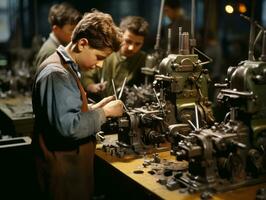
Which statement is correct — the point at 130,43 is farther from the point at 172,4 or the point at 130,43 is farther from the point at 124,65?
the point at 172,4

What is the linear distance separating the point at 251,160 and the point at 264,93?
412 mm

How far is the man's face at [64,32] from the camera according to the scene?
4117 millimetres

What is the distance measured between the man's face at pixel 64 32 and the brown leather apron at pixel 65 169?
1.63m

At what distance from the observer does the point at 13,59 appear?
6.97 metres

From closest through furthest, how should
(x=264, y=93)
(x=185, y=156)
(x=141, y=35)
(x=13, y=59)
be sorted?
(x=185, y=156) < (x=264, y=93) < (x=141, y=35) < (x=13, y=59)

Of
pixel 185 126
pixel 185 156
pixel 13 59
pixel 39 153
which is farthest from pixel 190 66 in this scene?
pixel 13 59

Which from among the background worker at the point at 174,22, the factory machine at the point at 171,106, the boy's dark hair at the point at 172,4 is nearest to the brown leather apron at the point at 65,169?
the factory machine at the point at 171,106

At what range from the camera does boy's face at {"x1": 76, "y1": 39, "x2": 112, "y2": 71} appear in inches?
98.1

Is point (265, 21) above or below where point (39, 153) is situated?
above

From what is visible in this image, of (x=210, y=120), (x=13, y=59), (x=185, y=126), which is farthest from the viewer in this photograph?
(x=13, y=59)

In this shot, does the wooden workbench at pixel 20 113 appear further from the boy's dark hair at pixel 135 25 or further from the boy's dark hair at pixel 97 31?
the boy's dark hair at pixel 97 31

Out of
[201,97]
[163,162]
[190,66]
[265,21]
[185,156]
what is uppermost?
[265,21]

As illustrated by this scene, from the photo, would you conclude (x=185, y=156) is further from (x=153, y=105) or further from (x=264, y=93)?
(x=153, y=105)

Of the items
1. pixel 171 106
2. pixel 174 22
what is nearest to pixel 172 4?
pixel 174 22
